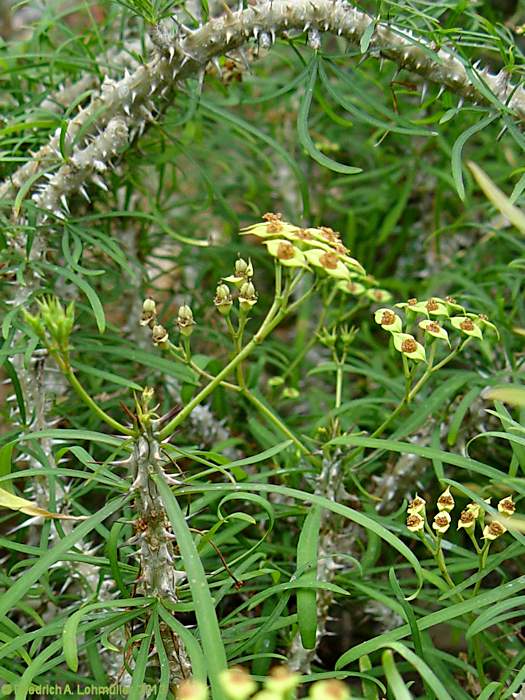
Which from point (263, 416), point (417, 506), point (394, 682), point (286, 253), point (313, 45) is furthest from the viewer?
Result: point (263, 416)

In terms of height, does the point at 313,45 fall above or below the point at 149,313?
above

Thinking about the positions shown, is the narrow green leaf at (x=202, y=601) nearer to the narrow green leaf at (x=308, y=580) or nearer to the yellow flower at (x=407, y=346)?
the narrow green leaf at (x=308, y=580)

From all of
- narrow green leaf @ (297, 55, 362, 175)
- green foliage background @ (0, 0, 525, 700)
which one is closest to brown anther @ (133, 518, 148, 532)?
green foliage background @ (0, 0, 525, 700)

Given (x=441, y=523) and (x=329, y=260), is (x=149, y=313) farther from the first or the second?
(x=441, y=523)

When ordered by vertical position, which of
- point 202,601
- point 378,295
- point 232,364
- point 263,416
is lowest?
point 263,416

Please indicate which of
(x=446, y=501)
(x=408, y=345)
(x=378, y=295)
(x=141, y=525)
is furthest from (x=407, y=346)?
(x=378, y=295)

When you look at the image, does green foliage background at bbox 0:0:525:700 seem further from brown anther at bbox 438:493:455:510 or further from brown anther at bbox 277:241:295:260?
brown anther at bbox 277:241:295:260

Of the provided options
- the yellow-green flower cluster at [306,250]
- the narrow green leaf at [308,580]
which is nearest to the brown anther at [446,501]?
the narrow green leaf at [308,580]
